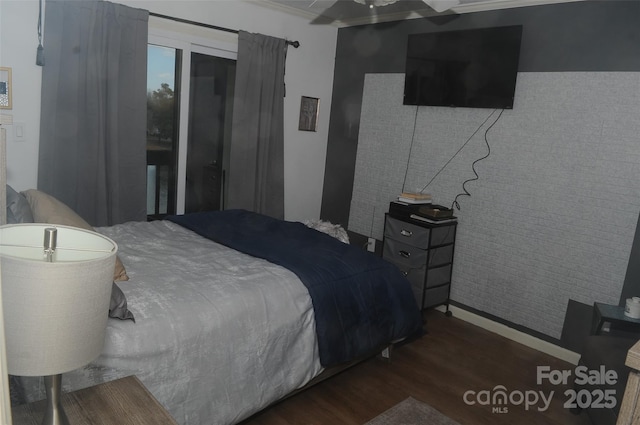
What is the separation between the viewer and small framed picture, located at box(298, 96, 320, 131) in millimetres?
4812

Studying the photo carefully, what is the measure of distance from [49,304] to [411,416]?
2.09 meters

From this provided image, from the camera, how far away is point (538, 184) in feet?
11.4

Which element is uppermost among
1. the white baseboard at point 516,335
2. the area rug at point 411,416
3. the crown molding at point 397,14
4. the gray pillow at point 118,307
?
the crown molding at point 397,14

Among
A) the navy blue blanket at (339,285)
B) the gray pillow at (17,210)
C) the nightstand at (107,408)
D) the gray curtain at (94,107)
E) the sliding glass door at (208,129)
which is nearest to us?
the nightstand at (107,408)

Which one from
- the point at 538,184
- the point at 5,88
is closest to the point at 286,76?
the point at 5,88

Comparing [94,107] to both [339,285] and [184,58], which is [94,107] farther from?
[339,285]

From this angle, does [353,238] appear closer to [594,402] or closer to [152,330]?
[594,402]

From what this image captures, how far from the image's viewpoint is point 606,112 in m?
3.11

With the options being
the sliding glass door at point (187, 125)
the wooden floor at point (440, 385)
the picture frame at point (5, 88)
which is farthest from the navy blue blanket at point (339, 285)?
the picture frame at point (5, 88)

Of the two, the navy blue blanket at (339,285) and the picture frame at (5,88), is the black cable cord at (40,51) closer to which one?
the picture frame at (5,88)

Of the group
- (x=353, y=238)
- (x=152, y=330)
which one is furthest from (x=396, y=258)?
(x=152, y=330)

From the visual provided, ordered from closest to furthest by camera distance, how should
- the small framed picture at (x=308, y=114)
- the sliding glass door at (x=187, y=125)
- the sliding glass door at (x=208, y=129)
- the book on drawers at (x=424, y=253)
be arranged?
the book on drawers at (x=424, y=253), the sliding glass door at (x=187, y=125), the sliding glass door at (x=208, y=129), the small framed picture at (x=308, y=114)

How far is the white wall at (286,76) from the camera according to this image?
309cm

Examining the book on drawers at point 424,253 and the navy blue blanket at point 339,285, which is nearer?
the navy blue blanket at point 339,285
